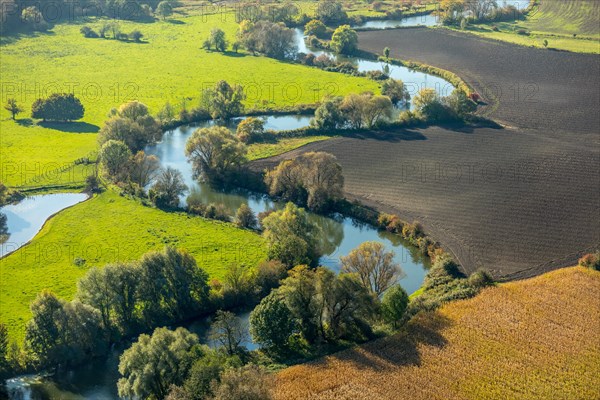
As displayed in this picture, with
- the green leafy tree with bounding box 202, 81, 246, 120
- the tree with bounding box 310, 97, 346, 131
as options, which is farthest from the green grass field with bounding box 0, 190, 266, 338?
the green leafy tree with bounding box 202, 81, 246, 120

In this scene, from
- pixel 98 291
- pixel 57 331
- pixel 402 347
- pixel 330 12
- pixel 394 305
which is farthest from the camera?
pixel 330 12

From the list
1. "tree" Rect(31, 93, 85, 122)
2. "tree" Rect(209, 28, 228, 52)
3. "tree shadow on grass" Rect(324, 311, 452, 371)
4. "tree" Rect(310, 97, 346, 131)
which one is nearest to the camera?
"tree shadow on grass" Rect(324, 311, 452, 371)

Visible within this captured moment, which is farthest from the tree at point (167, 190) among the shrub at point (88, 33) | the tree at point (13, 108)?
the shrub at point (88, 33)

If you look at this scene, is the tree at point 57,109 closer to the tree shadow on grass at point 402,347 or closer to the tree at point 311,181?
the tree at point 311,181

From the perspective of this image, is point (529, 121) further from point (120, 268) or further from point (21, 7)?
point (21, 7)

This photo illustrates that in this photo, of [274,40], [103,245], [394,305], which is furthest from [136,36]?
[394,305]

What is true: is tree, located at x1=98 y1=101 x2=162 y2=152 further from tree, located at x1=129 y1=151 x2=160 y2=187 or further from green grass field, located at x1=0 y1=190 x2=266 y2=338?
green grass field, located at x1=0 y1=190 x2=266 y2=338

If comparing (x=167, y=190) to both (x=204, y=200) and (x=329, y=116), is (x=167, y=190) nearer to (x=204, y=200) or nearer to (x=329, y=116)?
(x=204, y=200)

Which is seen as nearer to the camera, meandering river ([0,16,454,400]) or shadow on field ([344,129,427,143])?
meandering river ([0,16,454,400])
